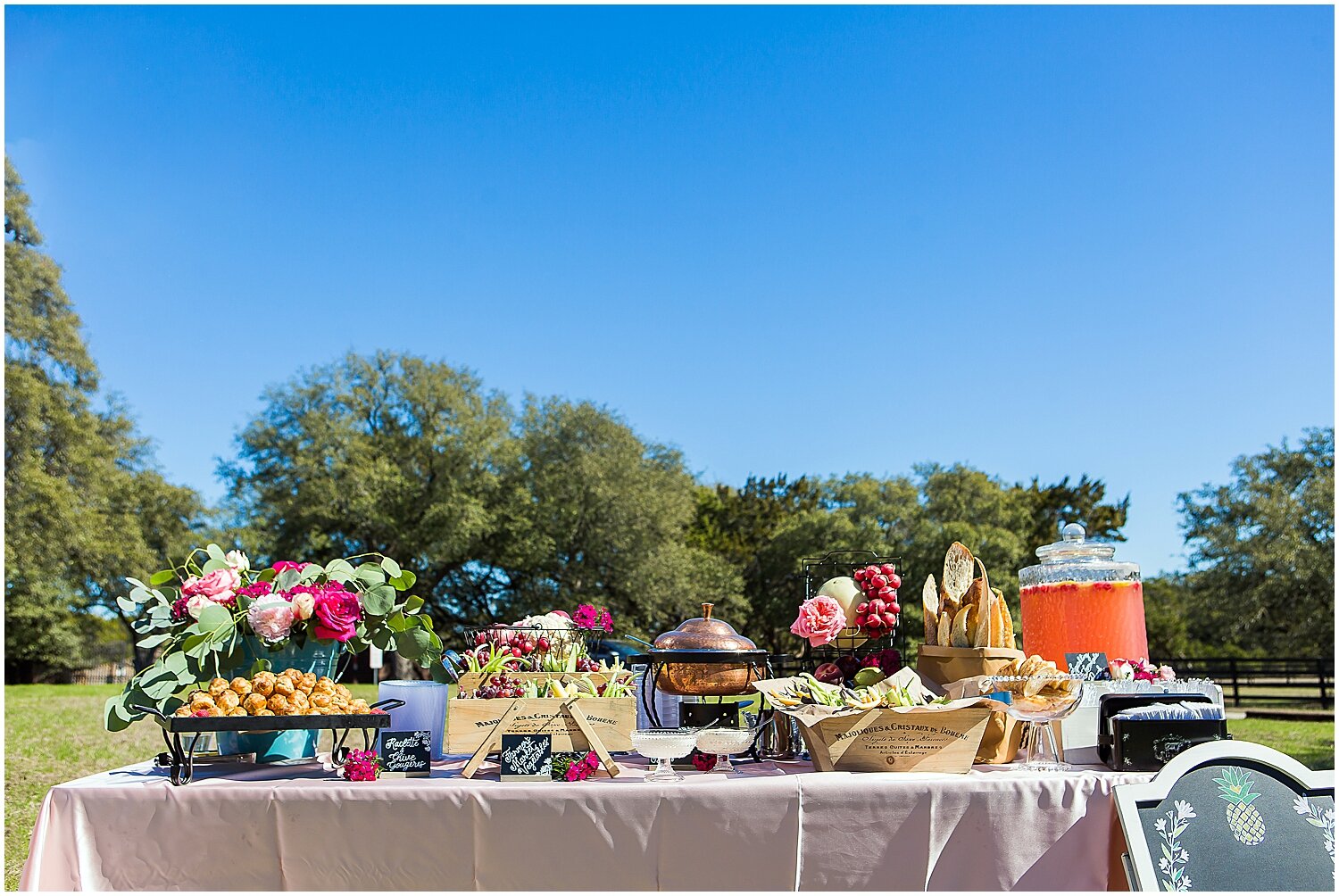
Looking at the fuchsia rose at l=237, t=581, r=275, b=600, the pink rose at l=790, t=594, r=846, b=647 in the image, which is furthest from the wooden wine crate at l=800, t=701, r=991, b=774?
the fuchsia rose at l=237, t=581, r=275, b=600

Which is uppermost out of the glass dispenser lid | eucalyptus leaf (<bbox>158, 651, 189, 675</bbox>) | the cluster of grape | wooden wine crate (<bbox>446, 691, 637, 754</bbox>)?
the glass dispenser lid

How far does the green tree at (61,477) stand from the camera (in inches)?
790

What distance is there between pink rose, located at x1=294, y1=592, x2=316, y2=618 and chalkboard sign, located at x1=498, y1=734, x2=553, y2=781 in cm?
69

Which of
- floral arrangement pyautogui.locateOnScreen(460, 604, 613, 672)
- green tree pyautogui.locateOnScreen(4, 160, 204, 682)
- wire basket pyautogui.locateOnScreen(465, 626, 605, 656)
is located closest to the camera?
floral arrangement pyautogui.locateOnScreen(460, 604, 613, 672)

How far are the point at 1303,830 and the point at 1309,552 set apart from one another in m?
23.8

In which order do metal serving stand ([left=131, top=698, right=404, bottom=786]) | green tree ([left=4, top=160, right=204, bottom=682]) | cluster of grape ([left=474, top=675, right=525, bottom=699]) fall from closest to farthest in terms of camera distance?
metal serving stand ([left=131, top=698, right=404, bottom=786])
cluster of grape ([left=474, top=675, right=525, bottom=699])
green tree ([left=4, top=160, right=204, bottom=682])

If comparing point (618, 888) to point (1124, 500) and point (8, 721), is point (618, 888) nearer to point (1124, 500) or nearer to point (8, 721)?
point (8, 721)

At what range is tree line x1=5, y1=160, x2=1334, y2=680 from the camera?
72.5 ft

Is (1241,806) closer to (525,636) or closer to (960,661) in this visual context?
(960,661)

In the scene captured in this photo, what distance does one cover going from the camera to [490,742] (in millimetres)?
2650

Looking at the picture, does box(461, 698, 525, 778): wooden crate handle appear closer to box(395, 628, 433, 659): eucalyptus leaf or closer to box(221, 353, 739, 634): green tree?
box(395, 628, 433, 659): eucalyptus leaf

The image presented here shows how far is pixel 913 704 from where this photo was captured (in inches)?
103

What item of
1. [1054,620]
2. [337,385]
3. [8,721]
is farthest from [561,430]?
[1054,620]

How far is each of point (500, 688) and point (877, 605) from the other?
1.15 meters
